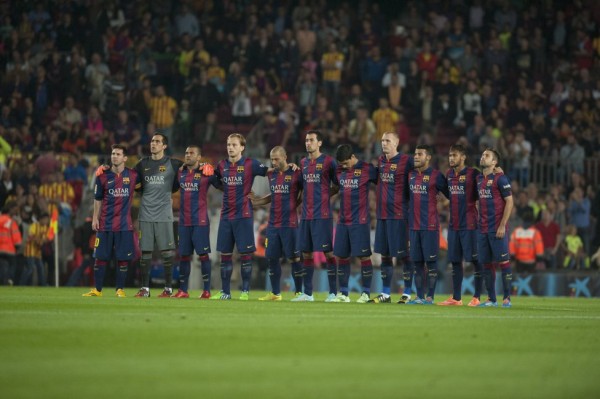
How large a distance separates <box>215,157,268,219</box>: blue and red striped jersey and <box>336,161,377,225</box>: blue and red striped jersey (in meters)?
1.34

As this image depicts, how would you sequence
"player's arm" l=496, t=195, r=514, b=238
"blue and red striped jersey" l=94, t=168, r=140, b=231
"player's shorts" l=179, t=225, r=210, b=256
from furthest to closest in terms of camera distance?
"blue and red striped jersey" l=94, t=168, r=140, b=231 → "player's shorts" l=179, t=225, r=210, b=256 → "player's arm" l=496, t=195, r=514, b=238

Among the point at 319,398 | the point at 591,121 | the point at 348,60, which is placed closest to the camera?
the point at 319,398

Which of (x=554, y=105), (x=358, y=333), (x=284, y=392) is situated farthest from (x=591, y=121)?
(x=284, y=392)

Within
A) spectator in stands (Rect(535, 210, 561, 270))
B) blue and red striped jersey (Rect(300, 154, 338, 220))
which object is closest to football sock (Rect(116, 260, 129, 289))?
blue and red striped jersey (Rect(300, 154, 338, 220))

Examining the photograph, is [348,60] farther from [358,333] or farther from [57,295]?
[358,333]

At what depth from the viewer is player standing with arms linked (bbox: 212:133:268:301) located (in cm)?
1883

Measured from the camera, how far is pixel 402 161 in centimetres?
1864

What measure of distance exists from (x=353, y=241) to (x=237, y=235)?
1.77 metres

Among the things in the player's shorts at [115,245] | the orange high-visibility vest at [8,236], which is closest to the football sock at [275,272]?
the player's shorts at [115,245]

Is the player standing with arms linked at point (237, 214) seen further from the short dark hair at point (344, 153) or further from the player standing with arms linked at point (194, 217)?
the short dark hair at point (344, 153)

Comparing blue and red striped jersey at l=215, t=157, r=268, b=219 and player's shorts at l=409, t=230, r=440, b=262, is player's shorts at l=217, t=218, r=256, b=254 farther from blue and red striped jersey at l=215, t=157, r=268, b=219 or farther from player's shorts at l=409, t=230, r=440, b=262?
player's shorts at l=409, t=230, r=440, b=262

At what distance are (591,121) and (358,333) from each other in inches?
803

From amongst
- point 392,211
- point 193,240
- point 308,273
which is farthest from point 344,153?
point 193,240

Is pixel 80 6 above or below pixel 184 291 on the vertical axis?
above
